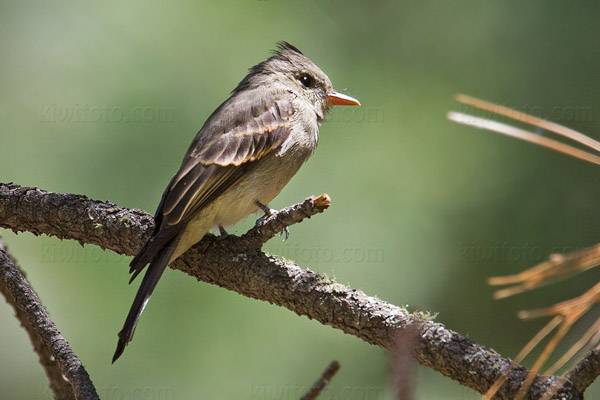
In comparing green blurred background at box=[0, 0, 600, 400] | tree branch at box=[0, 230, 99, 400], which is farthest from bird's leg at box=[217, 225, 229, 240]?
tree branch at box=[0, 230, 99, 400]

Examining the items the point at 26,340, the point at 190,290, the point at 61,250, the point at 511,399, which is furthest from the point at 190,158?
the point at 511,399

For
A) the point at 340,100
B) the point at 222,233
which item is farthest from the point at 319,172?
the point at 222,233

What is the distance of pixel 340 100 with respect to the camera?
4.82 metres

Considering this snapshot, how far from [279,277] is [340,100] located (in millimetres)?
1975

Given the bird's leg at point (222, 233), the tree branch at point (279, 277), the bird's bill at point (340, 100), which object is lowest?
the tree branch at point (279, 277)

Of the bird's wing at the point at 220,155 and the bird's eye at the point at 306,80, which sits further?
the bird's eye at the point at 306,80

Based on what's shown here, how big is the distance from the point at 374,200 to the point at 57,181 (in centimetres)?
216

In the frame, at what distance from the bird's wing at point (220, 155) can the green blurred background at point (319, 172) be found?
0.62m

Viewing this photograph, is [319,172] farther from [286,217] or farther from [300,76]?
[286,217]

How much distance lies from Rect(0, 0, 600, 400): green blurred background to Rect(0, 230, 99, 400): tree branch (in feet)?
3.71

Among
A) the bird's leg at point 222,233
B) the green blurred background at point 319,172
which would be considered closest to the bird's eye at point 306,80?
the green blurred background at point 319,172

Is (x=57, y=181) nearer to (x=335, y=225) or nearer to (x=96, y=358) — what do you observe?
(x=96, y=358)

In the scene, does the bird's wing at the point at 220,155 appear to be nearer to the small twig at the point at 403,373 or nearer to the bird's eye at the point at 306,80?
the bird's eye at the point at 306,80

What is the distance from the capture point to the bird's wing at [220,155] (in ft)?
11.6
